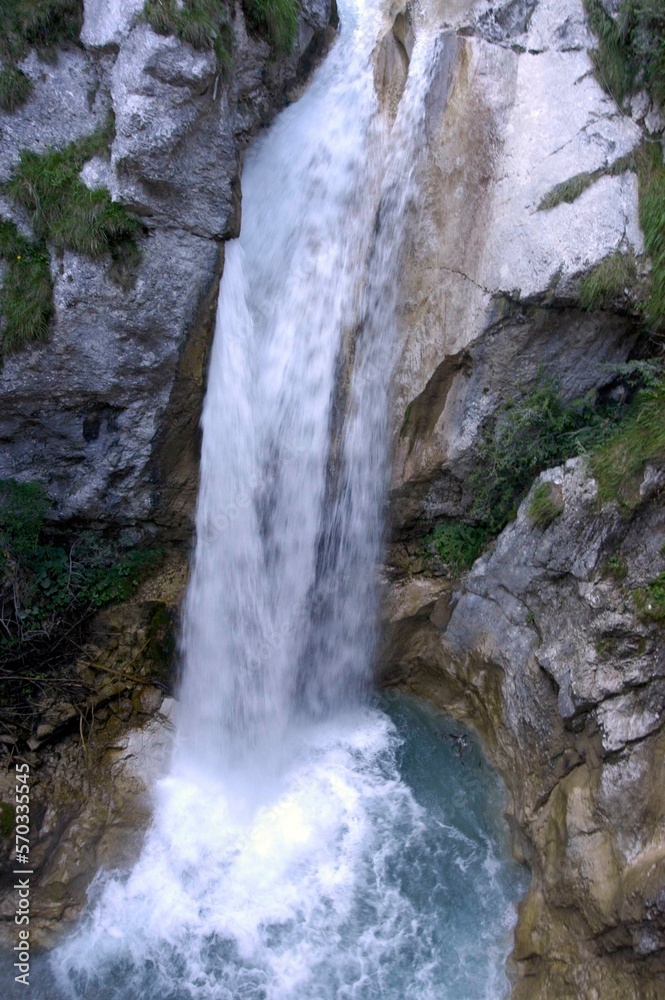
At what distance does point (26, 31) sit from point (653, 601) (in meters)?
6.31

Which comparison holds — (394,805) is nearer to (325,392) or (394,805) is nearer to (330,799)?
(330,799)

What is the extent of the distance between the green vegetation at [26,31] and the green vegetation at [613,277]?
14.7 feet

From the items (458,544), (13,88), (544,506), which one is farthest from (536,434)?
(13,88)

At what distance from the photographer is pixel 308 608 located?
6344 mm

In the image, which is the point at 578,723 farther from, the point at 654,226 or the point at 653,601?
the point at 654,226

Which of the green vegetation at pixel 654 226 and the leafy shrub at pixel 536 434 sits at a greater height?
the green vegetation at pixel 654 226

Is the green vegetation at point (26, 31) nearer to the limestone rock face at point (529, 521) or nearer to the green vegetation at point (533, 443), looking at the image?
the limestone rock face at point (529, 521)

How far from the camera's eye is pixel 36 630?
579 cm

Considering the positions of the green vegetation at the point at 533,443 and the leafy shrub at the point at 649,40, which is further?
the green vegetation at the point at 533,443

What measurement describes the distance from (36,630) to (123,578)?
0.85 metres

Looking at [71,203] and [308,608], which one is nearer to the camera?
[71,203]

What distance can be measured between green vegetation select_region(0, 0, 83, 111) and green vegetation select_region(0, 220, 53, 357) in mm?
1018

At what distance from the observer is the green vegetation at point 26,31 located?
17.5ft

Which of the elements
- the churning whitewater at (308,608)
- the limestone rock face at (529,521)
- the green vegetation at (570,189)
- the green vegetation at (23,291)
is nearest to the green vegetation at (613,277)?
the limestone rock face at (529,521)
